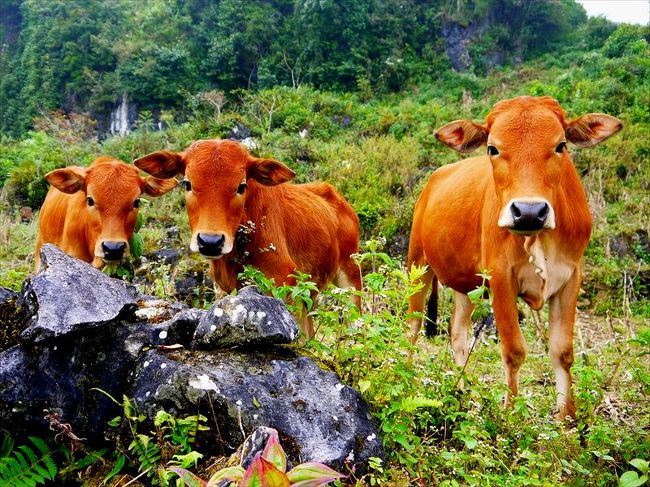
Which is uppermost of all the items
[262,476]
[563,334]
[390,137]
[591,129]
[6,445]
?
[591,129]

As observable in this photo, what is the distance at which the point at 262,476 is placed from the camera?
1195 mm

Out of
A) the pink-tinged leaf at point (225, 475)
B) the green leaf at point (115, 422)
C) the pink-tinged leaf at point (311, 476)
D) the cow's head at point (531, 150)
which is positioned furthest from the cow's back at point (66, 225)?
the pink-tinged leaf at point (311, 476)

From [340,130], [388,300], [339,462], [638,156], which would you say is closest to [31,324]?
[339,462]

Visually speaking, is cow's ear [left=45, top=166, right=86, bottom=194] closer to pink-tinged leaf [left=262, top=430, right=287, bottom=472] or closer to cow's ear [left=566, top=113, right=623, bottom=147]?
cow's ear [left=566, top=113, right=623, bottom=147]

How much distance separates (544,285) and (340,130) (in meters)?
19.7

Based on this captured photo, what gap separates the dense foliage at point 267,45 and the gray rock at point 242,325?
35.0m

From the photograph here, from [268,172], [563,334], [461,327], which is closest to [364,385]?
[563,334]

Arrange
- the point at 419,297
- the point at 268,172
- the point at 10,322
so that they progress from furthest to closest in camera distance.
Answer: the point at 419,297, the point at 268,172, the point at 10,322

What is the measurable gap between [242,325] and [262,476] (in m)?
1.13

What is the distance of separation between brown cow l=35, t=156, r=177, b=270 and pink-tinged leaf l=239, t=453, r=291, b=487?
3.68 m

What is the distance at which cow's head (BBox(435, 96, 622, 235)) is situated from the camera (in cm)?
306

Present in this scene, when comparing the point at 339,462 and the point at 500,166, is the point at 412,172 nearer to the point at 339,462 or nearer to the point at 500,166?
the point at 500,166

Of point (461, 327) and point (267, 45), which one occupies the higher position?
point (267, 45)

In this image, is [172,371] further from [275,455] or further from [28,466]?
[275,455]
